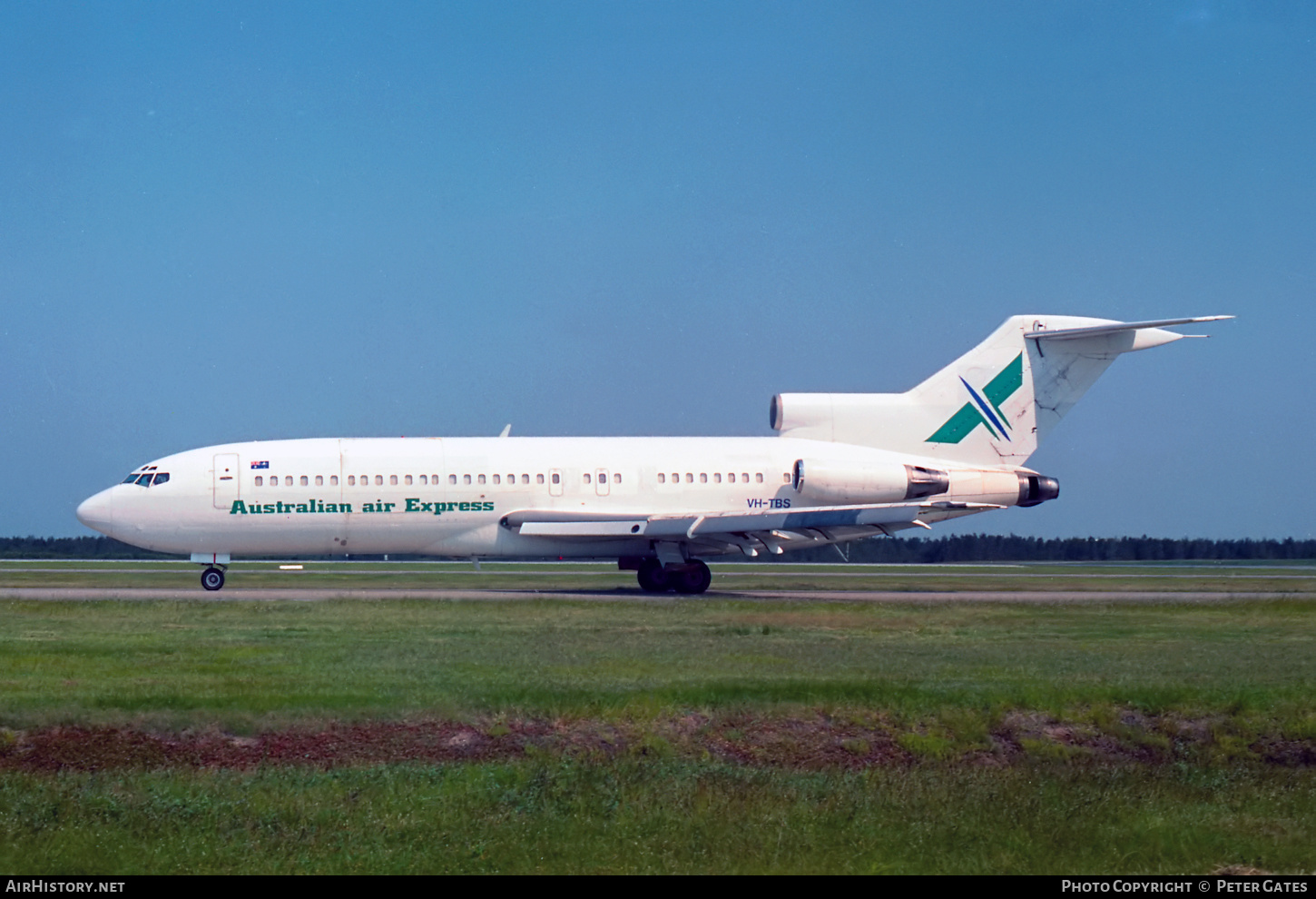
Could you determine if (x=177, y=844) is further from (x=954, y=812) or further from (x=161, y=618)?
(x=161, y=618)

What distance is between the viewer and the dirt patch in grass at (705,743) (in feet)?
46.4

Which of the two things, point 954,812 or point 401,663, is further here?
point 401,663

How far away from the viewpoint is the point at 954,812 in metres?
12.7

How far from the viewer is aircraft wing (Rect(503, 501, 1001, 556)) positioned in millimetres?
35438

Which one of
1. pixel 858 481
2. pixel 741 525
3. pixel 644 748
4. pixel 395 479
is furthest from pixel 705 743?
pixel 858 481

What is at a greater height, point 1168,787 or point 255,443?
point 255,443

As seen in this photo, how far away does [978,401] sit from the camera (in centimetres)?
3859

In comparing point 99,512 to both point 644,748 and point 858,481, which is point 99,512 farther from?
point 644,748

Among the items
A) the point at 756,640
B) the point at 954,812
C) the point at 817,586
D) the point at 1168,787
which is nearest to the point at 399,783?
the point at 954,812

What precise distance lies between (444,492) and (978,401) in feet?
50.2

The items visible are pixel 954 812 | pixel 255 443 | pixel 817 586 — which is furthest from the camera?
pixel 817 586

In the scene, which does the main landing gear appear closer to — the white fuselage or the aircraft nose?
the white fuselage

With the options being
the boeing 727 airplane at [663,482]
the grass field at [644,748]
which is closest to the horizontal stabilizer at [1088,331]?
the boeing 727 airplane at [663,482]
